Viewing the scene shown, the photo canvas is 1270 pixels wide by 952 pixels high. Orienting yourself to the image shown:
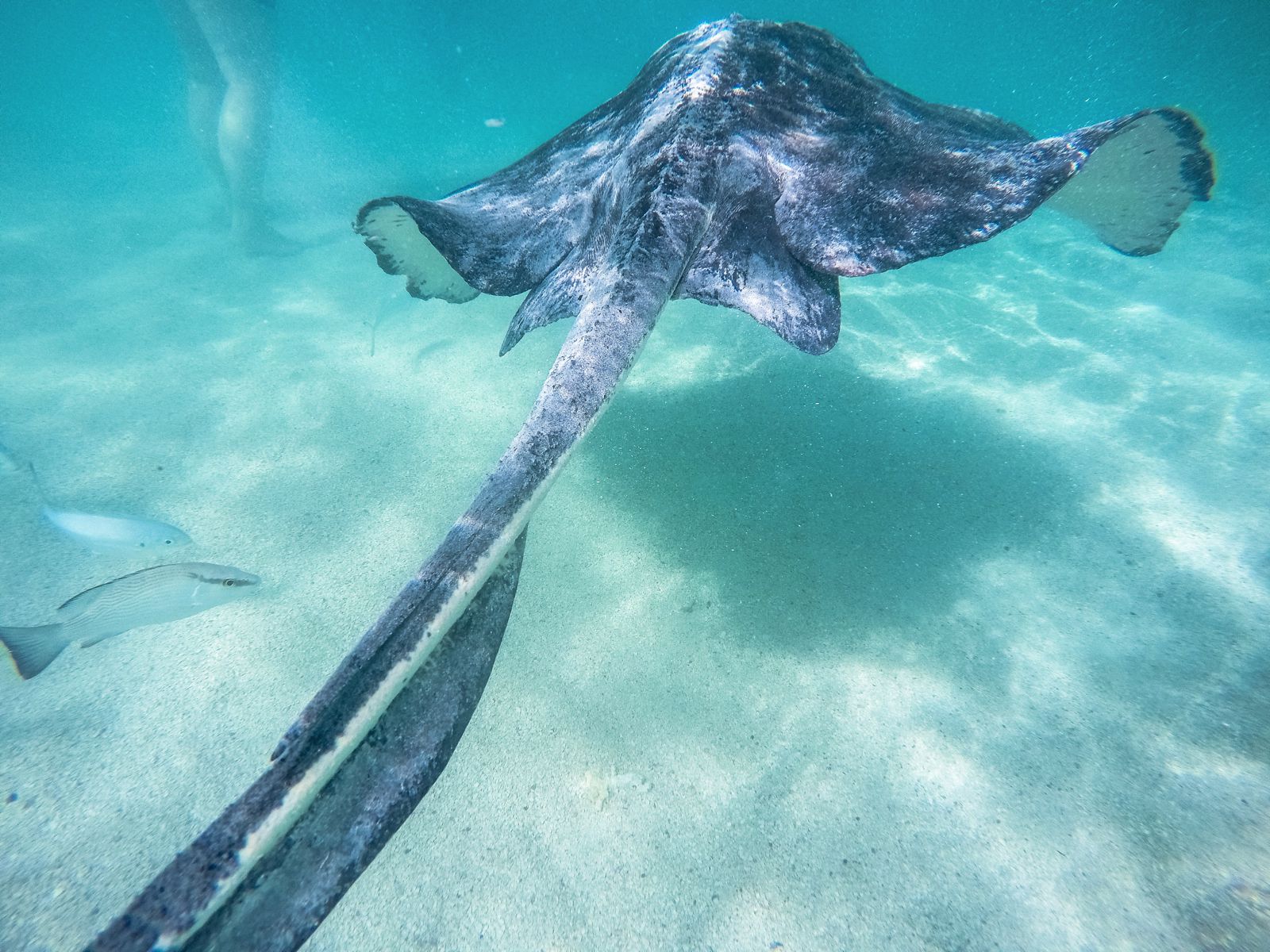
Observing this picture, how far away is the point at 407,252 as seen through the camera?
4.11m

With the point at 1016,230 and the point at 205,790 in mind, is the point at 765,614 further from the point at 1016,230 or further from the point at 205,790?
the point at 1016,230

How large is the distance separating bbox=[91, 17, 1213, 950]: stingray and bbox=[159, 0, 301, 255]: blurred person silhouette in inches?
409

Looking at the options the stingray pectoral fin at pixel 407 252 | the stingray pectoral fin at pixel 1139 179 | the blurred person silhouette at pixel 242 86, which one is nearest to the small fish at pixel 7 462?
the stingray pectoral fin at pixel 407 252

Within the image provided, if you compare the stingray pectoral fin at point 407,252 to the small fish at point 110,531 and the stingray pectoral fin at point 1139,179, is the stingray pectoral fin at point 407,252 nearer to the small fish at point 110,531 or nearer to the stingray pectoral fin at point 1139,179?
the small fish at point 110,531

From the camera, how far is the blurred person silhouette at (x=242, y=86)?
11398 millimetres

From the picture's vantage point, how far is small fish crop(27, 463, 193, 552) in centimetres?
381

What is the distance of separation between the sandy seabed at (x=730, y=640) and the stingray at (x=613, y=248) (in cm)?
171

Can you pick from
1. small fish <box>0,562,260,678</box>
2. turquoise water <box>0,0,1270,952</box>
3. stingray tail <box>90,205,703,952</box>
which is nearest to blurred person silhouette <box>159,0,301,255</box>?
turquoise water <box>0,0,1270,952</box>

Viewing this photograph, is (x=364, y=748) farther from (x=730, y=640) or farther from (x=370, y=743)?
(x=730, y=640)

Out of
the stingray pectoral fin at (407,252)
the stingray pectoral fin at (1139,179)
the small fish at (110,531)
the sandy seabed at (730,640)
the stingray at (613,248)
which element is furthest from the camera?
the small fish at (110,531)

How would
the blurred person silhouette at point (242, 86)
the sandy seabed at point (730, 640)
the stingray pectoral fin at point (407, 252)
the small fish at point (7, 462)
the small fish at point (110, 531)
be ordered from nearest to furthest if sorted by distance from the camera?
1. the sandy seabed at point (730, 640)
2. the stingray pectoral fin at point (407, 252)
3. the small fish at point (110, 531)
4. the small fish at point (7, 462)
5. the blurred person silhouette at point (242, 86)

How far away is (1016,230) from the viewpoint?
12.7 m

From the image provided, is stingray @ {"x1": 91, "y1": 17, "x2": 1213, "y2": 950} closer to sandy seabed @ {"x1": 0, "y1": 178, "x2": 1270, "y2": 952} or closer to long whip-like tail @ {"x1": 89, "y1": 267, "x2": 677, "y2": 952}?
long whip-like tail @ {"x1": 89, "y1": 267, "x2": 677, "y2": 952}

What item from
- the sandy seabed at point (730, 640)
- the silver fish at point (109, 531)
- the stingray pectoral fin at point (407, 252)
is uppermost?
the stingray pectoral fin at point (407, 252)
